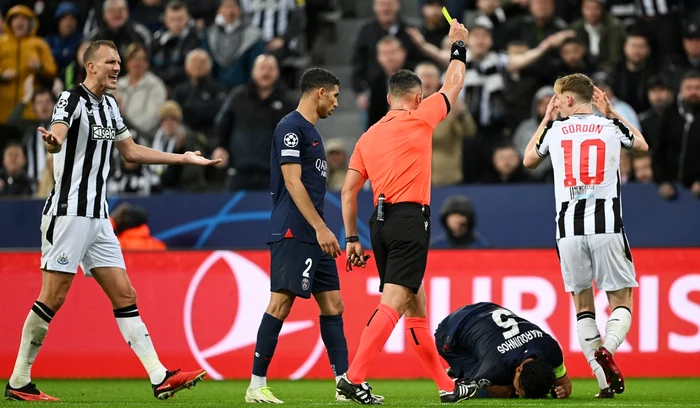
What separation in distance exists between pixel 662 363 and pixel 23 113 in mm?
9570

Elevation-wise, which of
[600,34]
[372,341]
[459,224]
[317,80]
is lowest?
[372,341]

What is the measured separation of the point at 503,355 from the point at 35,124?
9518 millimetres

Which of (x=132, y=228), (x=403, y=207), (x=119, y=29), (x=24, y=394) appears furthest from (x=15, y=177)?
(x=403, y=207)

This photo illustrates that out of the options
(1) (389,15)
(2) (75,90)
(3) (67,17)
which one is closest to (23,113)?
(3) (67,17)

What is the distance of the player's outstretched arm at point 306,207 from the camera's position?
779 cm

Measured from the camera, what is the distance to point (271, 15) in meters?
16.6

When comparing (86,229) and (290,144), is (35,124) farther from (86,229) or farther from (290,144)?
(290,144)

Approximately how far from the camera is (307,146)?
8.10m

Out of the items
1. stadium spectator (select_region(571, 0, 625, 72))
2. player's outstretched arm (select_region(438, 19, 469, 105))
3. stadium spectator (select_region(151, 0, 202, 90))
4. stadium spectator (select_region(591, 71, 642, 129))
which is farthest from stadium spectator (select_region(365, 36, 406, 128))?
player's outstretched arm (select_region(438, 19, 469, 105))

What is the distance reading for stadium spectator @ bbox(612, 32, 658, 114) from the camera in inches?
546

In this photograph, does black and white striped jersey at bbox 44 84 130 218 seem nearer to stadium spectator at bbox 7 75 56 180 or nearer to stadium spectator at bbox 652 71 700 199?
stadium spectator at bbox 652 71 700 199

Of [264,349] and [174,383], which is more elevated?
[264,349]

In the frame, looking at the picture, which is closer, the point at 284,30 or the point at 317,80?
the point at 317,80

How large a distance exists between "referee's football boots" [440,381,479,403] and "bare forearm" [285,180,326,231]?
4.80 ft
